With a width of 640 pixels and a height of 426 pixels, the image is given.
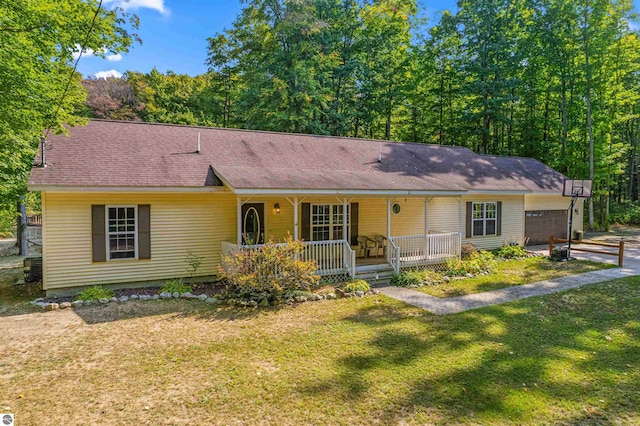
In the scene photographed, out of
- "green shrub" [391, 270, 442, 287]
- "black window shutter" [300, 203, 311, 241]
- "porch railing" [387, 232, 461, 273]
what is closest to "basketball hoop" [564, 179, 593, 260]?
"porch railing" [387, 232, 461, 273]

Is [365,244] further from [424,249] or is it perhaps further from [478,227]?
[478,227]

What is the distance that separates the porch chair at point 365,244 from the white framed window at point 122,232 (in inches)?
284

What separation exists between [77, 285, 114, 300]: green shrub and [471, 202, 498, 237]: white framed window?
1342 cm

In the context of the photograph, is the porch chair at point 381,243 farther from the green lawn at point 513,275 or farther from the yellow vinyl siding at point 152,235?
the yellow vinyl siding at point 152,235

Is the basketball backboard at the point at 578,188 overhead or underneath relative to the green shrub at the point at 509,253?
overhead

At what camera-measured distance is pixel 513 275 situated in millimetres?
11625

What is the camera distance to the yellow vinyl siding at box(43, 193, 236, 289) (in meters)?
8.99

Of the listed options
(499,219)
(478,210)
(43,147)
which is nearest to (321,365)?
(43,147)

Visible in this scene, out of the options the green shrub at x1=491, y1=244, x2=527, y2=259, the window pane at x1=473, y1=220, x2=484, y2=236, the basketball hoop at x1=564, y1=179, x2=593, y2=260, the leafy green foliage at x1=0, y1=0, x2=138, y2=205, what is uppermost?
the leafy green foliage at x1=0, y1=0, x2=138, y2=205

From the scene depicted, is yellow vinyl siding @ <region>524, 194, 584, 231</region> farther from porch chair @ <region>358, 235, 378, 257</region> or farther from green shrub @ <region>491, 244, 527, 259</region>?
porch chair @ <region>358, 235, 378, 257</region>

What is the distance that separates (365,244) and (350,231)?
720 millimetres

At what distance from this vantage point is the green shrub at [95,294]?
8.54 m

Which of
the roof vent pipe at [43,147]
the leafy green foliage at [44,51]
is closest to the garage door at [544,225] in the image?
the leafy green foliage at [44,51]

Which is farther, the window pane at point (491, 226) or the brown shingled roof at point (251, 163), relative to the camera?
the window pane at point (491, 226)
